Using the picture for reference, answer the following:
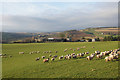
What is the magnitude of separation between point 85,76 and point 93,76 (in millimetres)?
739

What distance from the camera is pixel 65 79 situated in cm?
985

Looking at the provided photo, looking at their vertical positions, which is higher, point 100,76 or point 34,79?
point 100,76

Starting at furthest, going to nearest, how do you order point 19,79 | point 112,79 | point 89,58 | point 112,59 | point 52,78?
1. point 89,58
2. point 112,59
3. point 19,79
4. point 52,78
5. point 112,79

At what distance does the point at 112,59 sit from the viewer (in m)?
14.0

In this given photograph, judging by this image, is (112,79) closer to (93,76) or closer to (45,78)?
(93,76)

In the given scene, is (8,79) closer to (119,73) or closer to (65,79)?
(65,79)

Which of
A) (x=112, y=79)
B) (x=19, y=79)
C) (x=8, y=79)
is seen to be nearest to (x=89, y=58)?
(x=112, y=79)

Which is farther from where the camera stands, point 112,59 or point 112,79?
point 112,59

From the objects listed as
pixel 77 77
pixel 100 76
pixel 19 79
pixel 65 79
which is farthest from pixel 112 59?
pixel 19 79

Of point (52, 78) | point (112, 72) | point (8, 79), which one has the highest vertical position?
point (112, 72)

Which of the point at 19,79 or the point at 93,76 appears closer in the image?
the point at 93,76

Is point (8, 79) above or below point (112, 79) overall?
below

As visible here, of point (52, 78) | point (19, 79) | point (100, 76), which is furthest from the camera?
point (19, 79)

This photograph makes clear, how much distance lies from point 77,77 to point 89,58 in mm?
6550
